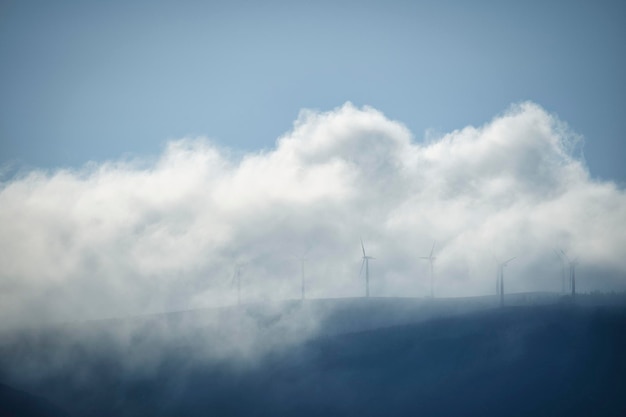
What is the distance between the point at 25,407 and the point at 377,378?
101692 mm

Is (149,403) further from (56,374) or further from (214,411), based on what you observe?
(56,374)

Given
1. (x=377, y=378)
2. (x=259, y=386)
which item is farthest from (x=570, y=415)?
(x=259, y=386)

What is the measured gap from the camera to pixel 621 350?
618 ft

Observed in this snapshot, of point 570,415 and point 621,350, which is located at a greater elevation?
point 621,350

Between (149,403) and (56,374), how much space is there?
3368 cm

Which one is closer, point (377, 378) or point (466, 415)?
point (466, 415)

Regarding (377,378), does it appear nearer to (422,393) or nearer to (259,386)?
(422,393)

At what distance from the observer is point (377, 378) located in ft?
631

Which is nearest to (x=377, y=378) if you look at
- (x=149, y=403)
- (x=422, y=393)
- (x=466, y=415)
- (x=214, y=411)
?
(x=422, y=393)

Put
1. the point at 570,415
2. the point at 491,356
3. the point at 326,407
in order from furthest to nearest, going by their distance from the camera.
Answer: the point at 491,356 → the point at 326,407 → the point at 570,415

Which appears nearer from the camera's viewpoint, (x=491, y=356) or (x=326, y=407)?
→ (x=326, y=407)

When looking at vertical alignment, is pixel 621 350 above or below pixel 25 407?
above

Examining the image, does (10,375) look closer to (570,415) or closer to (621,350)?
(570,415)

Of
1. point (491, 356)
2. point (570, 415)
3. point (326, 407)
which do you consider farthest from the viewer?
point (491, 356)
